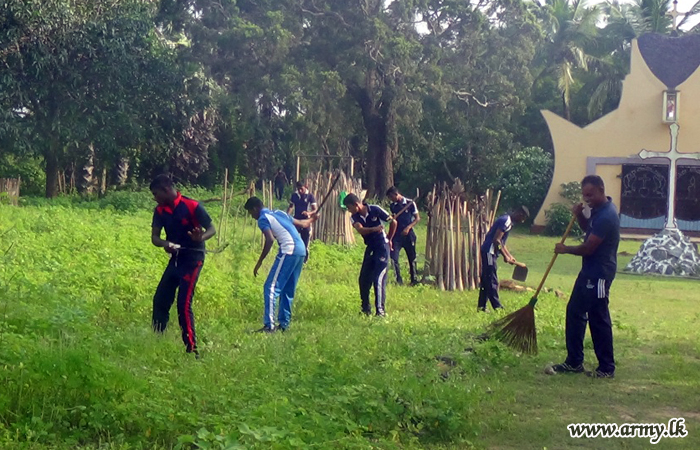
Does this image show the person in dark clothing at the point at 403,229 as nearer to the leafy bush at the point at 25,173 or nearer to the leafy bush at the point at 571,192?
the leafy bush at the point at 571,192

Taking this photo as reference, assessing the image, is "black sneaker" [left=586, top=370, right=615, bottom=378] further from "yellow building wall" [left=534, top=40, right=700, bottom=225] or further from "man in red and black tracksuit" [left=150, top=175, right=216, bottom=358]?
"yellow building wall" [left=534, top=40, right=700, bottom=225]

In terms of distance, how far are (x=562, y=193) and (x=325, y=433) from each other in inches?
922

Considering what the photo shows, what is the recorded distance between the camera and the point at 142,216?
23.2 meters

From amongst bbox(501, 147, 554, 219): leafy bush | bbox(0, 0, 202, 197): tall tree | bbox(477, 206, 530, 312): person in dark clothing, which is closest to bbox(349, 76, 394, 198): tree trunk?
bbox(501, 147, 554, 219): leafy bush

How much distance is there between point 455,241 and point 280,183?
65.9 ft

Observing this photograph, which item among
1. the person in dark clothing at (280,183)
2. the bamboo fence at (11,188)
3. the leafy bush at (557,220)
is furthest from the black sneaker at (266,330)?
the person in dark clothing at (280,183)

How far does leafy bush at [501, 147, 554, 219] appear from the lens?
2909cm

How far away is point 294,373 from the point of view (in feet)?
22.1

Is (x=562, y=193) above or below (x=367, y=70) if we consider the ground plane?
below

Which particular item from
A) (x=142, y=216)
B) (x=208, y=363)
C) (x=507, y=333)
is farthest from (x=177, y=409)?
(x=142, y=216)

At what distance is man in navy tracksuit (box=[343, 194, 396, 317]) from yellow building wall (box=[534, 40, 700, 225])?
17.5 m

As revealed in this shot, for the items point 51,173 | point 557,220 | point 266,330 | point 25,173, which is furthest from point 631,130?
point 25,173

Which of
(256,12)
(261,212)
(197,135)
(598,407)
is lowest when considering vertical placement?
(598,407)

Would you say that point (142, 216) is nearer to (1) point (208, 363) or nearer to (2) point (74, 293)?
(2) point (74, 293)
